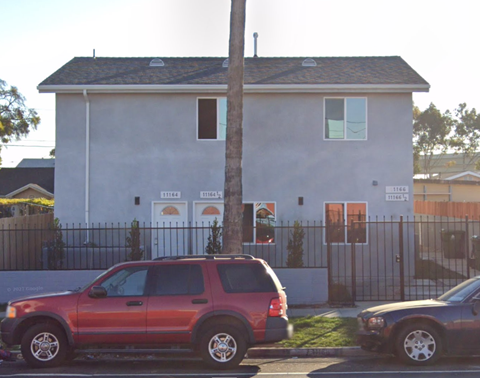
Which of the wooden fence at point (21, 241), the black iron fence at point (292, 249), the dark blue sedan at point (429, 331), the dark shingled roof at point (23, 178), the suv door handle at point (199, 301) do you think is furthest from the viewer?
the dark shingled roof at point (23, 178)

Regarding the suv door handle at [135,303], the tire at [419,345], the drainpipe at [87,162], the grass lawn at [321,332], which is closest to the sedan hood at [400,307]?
the tire at [419,345]

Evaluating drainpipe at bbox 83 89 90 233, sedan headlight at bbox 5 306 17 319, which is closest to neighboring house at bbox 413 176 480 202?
drainpipe at bbox 83 89 90 233

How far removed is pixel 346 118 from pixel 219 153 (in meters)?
3.96

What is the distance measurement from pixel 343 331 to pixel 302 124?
842 cm

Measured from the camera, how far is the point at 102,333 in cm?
901

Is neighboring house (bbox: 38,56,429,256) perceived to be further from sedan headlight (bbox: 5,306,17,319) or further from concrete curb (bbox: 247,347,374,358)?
sedan headlight (bbox: 5,306,17,319)

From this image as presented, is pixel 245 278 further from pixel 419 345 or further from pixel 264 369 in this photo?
pixel 419 345

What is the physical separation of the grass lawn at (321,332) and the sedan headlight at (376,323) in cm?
113

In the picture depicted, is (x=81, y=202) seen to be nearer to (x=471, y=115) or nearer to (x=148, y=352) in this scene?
(x=148, y=352)

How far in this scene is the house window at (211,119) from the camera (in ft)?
60.2

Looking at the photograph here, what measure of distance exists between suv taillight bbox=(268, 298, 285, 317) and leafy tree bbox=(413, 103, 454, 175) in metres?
45.3

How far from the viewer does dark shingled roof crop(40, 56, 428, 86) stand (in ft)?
59.7

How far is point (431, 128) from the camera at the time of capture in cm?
5128

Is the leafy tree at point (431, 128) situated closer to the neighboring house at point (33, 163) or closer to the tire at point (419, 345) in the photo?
the neighboring house at point (33, 163)
